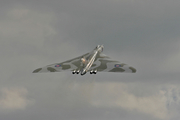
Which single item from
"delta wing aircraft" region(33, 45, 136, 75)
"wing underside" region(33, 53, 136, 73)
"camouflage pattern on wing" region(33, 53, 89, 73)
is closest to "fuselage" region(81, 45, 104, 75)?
"delta wing aircraft" region(33, 45, 136, 75)

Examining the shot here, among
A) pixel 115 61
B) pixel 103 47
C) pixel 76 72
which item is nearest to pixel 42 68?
pixel 76 72

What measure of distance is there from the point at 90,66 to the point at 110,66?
5066mm

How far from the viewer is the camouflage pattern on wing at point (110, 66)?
74.6 metres

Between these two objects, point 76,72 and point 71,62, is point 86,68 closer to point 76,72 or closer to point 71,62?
point 76,72

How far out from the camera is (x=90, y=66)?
7488 centimetres

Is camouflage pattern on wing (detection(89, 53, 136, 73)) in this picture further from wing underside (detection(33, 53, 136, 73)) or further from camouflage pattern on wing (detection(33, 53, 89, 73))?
camouflage pattern on wing (detection(33, 53, 89, 73))

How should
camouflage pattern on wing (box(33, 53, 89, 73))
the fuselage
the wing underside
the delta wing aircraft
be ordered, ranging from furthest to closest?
camouflage pattern on wing (box(33, 53, 89, 73)) → the wing underside → the delta wing aircraft → the fuselage

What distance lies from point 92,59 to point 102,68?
184 inches

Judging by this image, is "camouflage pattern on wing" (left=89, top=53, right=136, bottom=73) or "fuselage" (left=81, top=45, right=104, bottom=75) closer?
"fuselage" (left=81, top=45, right=104, bottom=75)

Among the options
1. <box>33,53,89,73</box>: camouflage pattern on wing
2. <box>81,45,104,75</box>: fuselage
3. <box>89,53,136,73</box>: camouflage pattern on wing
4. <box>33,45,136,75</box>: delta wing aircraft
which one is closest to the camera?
<box>81,45,104,75</box>: fuselage

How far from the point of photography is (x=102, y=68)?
7544 cm

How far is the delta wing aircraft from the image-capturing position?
72312mm

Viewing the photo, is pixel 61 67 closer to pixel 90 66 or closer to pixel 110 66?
pixel 90 66

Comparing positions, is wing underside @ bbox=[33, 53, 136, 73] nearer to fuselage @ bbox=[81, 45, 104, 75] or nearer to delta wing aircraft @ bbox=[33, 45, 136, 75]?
delta wing aircraft @ bbox=[33, 45, 136, 75]
